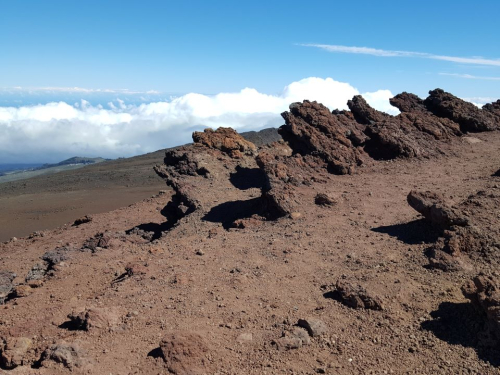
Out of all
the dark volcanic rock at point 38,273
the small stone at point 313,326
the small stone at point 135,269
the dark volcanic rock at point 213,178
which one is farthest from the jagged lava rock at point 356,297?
the dark volcanic rock at point 38,273

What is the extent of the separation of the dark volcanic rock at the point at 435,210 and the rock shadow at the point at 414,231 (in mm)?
149

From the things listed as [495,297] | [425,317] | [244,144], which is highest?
[244,144]

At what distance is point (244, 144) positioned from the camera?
15094 millimetres

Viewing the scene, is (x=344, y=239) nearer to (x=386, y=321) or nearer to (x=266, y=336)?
(x=386, y=321)

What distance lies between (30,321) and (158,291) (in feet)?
5.75

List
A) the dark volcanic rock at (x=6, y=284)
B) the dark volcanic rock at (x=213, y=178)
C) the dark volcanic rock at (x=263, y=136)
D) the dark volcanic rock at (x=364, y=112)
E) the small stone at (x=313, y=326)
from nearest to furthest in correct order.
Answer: the small stone at (x=313, y=326) → the dark volcanic rock at (x=6, y=284) → the dark volcanic rock at (x=213, y=178) → the dark volcanic rock at (x=364, y=112) → the dark volcanic rock at (x=263, y=136)

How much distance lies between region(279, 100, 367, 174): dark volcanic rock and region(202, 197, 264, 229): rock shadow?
9.43ft

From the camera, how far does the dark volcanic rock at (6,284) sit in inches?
322

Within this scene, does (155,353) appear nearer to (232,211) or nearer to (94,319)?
(94,319)

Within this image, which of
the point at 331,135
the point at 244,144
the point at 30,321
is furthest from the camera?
the point at 244,144

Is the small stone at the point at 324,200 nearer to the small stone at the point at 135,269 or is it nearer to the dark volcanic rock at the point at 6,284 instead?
the small stone at the point at 135,269

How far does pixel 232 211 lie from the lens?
10945mm

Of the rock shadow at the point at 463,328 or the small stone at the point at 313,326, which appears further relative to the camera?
the small stone at the point at 313,326

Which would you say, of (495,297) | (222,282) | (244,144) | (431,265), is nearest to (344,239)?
(431,265)
